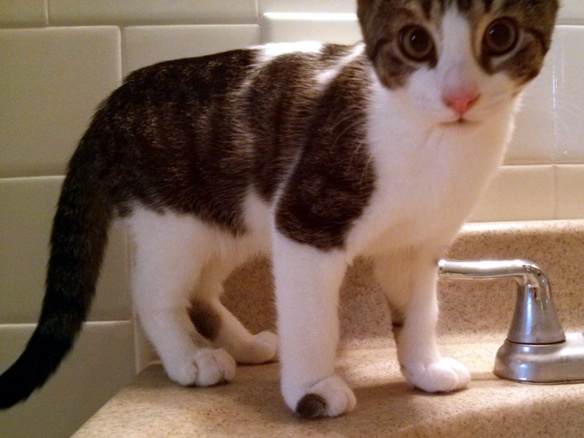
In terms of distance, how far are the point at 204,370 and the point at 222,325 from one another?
16cm

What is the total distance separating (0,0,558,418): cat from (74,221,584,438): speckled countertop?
0.14 ft

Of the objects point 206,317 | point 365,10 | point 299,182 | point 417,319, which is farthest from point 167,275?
point 365,10

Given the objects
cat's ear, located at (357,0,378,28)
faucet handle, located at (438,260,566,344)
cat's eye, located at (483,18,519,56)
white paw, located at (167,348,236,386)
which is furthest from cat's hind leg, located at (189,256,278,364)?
cat's eye, located at (483,18,519,56)

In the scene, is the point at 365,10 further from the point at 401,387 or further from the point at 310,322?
the point at 401,387

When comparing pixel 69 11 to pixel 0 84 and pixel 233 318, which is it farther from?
pixel 233 318

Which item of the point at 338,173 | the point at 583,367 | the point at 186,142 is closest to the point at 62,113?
the point at 186,142

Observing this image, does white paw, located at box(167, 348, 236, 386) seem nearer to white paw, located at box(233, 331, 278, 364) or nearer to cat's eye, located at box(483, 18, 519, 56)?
white paw, located at box(233, 331, 278, 364)

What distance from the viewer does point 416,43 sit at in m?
0.69

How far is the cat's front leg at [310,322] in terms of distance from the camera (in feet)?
2.51

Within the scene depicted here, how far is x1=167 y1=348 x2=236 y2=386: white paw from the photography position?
0.89 meters

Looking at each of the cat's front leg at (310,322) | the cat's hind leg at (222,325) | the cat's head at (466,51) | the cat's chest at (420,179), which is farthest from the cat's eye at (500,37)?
the cat's hind leg at (222,325)

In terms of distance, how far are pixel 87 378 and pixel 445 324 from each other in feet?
2.29

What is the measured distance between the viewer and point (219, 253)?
1.02m

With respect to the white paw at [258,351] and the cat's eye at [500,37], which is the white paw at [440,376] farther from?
the cat's eye at [500,37]
